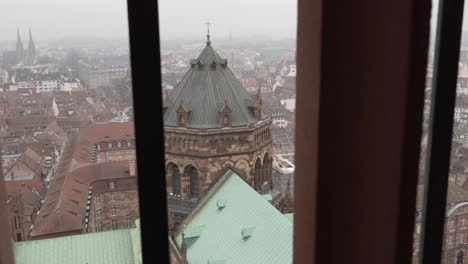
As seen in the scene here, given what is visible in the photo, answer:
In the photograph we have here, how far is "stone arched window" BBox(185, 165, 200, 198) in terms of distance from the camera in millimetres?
8353

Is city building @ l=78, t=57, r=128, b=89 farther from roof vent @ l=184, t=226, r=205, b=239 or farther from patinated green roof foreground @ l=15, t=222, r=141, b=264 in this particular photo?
roof vent @ l=184, t=226, r=205, b=239

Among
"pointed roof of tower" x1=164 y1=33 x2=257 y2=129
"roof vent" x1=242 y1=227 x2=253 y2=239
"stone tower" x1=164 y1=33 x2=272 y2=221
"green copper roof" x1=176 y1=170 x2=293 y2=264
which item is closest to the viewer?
"pointed roof of tower" x1=164 y1=33 x2=257 y2=129

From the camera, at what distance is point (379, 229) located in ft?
2.86

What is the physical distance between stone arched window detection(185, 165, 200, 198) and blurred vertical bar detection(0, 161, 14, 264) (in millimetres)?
7409

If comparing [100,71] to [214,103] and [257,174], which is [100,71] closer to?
[214,103]

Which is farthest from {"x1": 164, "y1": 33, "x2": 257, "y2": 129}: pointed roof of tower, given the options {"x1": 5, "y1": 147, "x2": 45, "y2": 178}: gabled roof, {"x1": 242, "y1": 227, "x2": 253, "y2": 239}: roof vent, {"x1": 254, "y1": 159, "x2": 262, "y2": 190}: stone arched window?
{"x1": 5, "y1": 147, "x2": 45, "y2": 178}: gabled roof

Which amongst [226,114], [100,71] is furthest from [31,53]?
[226,114]

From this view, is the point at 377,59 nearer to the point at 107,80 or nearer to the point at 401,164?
the point at 401,164

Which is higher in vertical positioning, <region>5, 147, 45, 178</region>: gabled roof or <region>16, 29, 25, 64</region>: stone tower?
<region>16, 29, 25, 64</region>: stone tower

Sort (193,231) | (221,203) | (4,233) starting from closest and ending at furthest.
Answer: (4,233), (193,231), (221,203)

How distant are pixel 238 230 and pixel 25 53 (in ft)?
21.5

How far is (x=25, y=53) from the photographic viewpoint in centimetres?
87

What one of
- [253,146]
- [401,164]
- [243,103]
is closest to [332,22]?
[401,164]

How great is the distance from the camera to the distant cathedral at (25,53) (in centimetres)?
86
